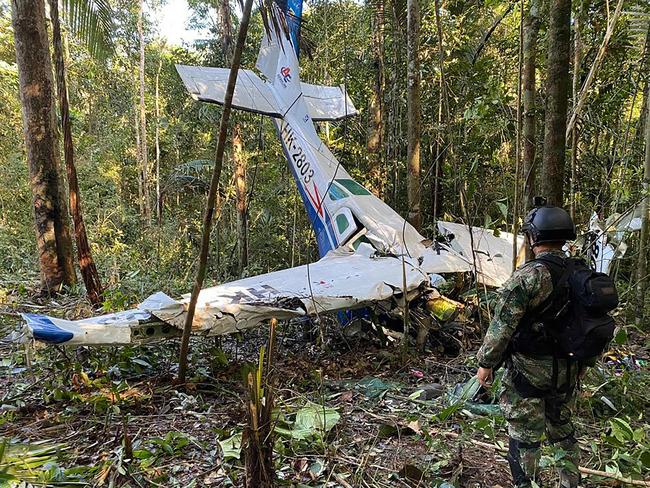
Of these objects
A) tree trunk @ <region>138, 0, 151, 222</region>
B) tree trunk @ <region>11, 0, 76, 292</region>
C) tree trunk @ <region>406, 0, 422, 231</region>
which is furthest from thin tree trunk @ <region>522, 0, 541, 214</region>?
tree trunk @ <region>138, 0, 151, 222</region>

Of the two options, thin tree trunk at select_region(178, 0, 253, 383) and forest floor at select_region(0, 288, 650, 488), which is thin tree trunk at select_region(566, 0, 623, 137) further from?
thin tree trunk at select_region(178, 0, 253, 383)

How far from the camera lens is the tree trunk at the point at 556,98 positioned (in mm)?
3604

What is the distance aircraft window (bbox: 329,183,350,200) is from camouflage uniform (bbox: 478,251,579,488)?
458 cm

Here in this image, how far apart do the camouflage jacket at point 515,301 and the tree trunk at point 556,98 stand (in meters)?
1.46

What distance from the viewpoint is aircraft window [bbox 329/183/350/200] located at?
7.04m

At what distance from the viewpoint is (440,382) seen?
4582 mm

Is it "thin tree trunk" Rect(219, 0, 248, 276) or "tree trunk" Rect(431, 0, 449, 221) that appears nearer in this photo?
"tree trunk" Rect(431, 0, 449, 221)

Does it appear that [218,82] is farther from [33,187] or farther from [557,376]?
[557,376]

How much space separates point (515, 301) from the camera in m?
2.55

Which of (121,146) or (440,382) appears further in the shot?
(121,146)

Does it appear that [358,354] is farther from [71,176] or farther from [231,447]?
[71,176]

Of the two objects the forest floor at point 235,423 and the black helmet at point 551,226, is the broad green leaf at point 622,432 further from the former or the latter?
the black helmet at point 551,226

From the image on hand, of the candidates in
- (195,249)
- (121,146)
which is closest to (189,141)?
(121,146)

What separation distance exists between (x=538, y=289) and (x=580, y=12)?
416 cm
